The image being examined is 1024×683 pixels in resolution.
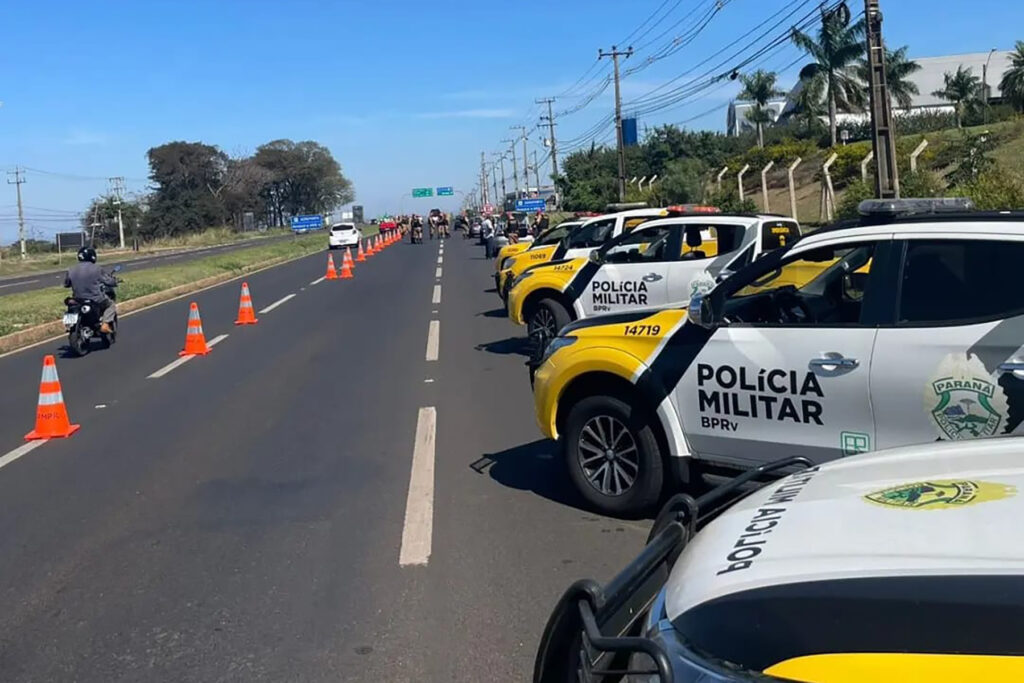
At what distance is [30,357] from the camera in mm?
17234

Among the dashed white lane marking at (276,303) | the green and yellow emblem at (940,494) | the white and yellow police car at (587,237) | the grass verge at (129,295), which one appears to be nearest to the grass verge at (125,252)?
the grass verge at (129,295)

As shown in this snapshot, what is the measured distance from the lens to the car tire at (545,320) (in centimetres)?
1326

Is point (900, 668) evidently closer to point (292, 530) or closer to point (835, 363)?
point (835, 363)

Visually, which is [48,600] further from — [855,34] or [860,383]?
[855,34]

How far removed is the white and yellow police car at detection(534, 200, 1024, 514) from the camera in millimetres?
5199

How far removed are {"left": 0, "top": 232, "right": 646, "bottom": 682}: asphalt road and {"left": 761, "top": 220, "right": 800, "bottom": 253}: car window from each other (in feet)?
10.6

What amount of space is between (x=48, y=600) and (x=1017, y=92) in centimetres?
7023

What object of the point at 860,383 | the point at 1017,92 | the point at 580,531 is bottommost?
the point at 580,531

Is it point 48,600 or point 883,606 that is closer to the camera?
point 883,606

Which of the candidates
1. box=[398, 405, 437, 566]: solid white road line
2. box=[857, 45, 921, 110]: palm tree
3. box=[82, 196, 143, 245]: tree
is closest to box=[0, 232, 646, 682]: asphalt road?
box=[398, 405, 437, 566]: solid white road line

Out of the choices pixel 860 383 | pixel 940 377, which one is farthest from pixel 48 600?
pixel 940 377

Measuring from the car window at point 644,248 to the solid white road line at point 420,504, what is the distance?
4.06 m

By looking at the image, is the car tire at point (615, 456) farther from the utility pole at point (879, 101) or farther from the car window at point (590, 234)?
the utility pole at point (879, 101)

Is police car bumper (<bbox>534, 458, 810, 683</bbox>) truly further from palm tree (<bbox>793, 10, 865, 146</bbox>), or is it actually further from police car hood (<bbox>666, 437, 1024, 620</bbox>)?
palm tree (<bbox>793, 10, 865, 146</bbox>)
